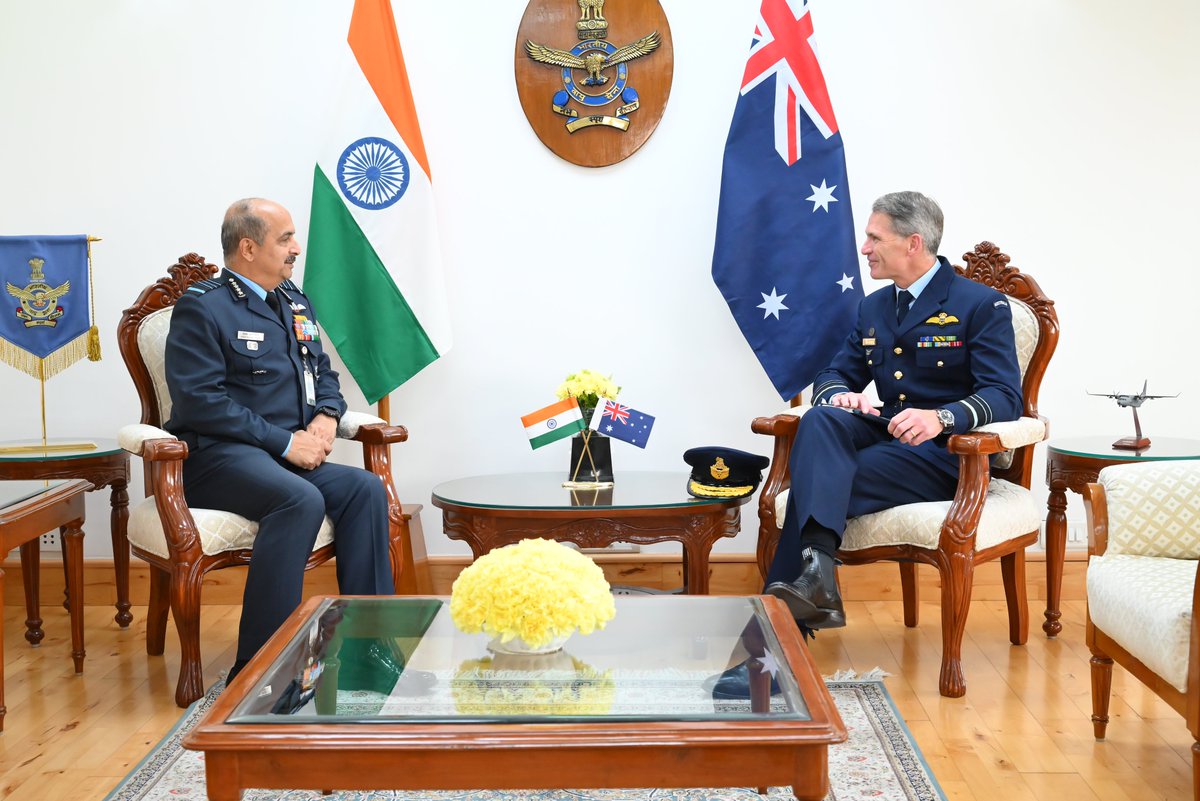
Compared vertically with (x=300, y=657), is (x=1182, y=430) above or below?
above

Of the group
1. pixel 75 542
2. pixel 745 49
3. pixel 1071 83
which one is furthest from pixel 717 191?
pixel 75 542

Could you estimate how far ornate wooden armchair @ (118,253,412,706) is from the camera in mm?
2787

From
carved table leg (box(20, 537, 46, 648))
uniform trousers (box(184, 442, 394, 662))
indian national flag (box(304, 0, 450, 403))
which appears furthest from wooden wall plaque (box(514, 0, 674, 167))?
carved table leg (box(20, 537, 46, 648))

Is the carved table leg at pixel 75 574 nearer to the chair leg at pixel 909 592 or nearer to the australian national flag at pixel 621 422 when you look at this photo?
the australian national flag at pixel 621 422

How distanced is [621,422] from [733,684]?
5.34ft

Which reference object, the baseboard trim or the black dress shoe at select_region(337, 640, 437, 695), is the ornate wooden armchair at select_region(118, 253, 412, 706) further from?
the black dress shoe at select_region(337, 640, 437, 695)

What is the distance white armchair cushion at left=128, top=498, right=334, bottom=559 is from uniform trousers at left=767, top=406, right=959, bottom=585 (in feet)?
4.34

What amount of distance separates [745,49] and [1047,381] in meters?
1.59

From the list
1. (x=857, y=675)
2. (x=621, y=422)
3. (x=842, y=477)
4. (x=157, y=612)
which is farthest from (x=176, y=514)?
(x=857, y=675)

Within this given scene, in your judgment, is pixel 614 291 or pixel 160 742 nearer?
pixel 160 742

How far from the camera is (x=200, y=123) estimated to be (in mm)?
3766

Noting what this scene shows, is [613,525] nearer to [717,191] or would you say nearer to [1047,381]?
[717,191]

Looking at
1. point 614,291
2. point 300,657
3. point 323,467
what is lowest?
point 300,657

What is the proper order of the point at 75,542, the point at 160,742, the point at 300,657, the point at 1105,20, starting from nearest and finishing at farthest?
the point at 300,657 < the point at 160,742 < the point at 75,542 < the point at 1105,20
